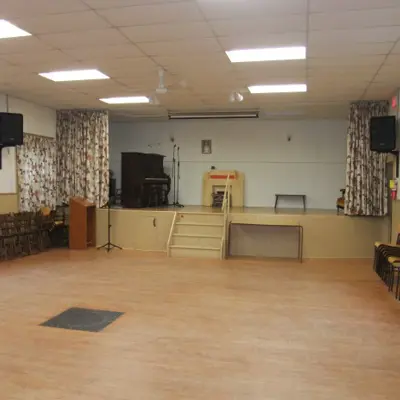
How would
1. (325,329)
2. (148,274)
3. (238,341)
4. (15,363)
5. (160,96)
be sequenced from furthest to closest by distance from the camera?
(160,96) < (148,274) < (325,329) < (238,341) < (15,363)

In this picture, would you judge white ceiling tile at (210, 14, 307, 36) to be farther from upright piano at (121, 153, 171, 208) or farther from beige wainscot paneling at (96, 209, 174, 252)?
upright piano at (121, 153, 171, 208)

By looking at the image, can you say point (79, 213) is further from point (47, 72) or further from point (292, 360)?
point (292, 360)

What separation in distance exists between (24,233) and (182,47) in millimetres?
4950

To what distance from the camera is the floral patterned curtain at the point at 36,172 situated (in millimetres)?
8453

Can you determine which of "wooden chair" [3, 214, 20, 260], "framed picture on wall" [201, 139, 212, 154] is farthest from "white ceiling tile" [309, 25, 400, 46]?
"framed picture on wall" [201, 139, 212, 154]

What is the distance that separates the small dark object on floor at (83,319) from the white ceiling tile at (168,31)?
3.03 m

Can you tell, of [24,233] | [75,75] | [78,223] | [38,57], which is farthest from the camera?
[78,223]

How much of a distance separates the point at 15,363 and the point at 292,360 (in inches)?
87.3

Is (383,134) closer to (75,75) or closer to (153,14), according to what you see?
(153,14)

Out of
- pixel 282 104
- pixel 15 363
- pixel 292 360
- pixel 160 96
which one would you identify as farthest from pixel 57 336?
pixel 282 104

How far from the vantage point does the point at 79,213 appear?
885 cm

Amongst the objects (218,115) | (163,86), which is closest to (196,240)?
(218,115)

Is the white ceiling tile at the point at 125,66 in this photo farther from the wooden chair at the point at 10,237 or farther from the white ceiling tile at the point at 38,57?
the wooden chair at the point at 10,237

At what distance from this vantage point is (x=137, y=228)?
8.98m
